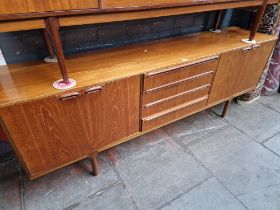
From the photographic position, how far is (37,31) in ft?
4.53

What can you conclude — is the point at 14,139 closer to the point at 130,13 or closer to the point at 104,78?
the point at 104,78

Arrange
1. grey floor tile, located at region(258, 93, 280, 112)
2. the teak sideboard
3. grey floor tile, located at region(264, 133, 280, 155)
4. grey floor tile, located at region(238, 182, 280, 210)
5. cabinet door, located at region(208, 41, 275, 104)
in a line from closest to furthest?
the teak sideboard, grey floor tile, located at region(238, 182, 280, 210), cabinet door, located at region(208, 41, 275, 104), grey floor tile, located at region(264, 133, 280, 155), grey floor tile, located at region(258, 93, 280, 112)

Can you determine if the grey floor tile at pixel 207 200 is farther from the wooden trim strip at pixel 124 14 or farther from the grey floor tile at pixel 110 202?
the wooden trim strip at pixel 124 14

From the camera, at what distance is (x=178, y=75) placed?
56.4 inches

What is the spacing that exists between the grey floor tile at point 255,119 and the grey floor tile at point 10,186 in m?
1.94

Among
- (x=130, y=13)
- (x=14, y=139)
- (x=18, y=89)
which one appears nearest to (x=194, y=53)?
(x=130, y=13)

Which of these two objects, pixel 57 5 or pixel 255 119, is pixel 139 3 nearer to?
pixel 57 5

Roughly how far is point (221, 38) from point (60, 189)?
1780mm

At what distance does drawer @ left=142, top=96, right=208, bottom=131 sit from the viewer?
1.54 m

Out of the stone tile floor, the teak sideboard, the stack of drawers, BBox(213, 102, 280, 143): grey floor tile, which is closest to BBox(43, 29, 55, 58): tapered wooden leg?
the teak sideboard

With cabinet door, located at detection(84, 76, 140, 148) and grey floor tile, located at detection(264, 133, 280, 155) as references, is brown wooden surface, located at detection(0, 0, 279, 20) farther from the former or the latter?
grey floor tile, located at detection(264, 133, 280, 155)

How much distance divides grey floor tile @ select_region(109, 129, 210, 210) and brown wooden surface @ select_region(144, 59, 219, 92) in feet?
2.09

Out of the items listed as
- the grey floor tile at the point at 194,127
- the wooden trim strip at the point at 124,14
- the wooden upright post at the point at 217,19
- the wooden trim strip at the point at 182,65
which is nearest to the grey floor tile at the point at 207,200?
the grey floor tile at the point at 194,127

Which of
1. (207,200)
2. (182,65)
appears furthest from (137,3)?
(207,200)
